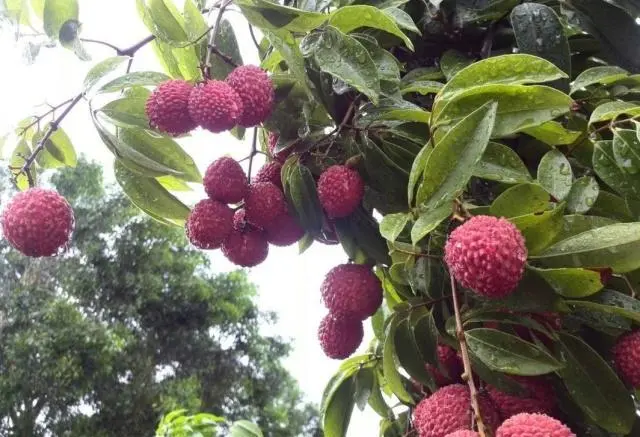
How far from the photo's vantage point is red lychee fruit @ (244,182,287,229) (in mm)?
625

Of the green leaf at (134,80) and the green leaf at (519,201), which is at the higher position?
the green leaf at (134,80)

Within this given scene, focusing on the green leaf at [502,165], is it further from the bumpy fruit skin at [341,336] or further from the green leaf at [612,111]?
the bumpy fruit skin at [341,336]

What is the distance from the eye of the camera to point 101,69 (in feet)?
1.99

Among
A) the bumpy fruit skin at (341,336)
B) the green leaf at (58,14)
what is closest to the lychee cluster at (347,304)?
the bumpy fruit skin at (341,336)

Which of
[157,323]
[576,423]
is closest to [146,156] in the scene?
[576,423]

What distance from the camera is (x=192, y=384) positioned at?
234 inches

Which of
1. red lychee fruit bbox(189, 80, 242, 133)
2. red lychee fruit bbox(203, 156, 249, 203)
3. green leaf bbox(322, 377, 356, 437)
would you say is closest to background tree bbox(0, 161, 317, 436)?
green leaf bbox(322, 377, 356, 437)

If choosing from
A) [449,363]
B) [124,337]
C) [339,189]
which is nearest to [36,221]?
[339,189]

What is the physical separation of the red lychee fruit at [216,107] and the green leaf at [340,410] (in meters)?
0.31

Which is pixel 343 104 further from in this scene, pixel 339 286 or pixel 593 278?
pixel 593 278

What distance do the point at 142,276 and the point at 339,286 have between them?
5.92 m

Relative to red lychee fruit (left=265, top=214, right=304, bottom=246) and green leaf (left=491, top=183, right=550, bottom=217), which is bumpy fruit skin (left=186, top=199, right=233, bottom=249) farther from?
green leaf (left=491, top=183, right=550, bottom=217)

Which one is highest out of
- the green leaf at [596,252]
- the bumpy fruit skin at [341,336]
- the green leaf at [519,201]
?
the bumpy fruit skin at [341,336]

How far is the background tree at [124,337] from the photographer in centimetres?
566
